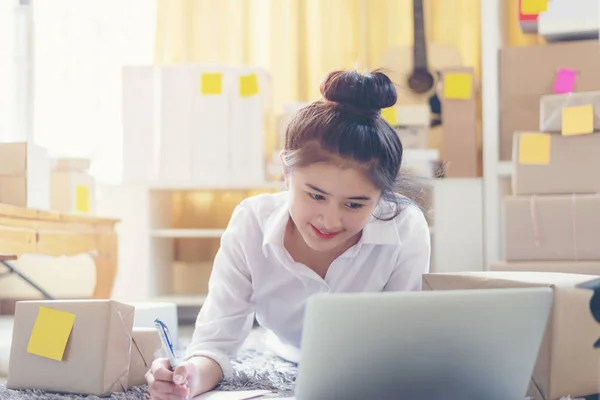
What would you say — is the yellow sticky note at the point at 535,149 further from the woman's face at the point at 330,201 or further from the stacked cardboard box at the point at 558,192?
the woman's face at the point at 330,201

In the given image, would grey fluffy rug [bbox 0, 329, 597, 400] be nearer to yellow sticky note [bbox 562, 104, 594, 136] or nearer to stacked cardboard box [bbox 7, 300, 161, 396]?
stacked cardboard box [bbox 7, 300, 161, 396]

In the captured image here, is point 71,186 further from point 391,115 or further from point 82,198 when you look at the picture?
point 391,115

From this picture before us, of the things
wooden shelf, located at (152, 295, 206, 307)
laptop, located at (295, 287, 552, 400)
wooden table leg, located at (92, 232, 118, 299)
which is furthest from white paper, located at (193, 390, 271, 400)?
wooden shelf, located at (152, 295, 206, 307)

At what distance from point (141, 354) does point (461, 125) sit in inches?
62.9

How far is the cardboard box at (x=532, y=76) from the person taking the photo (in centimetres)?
243

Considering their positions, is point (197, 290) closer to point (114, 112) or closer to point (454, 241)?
point (114, 112)

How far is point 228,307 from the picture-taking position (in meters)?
1.39

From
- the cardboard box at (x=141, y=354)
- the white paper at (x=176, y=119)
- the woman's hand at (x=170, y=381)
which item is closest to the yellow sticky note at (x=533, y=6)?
the white paper at (x=176, y=119)

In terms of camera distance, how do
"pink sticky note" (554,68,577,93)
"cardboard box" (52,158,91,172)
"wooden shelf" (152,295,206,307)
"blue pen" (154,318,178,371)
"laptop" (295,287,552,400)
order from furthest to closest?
1. "wooden shelf" (152,295,206,307)
2. "cardboard box" (52,158,91,172)
3. "pink sticky note" (554,68,577,93)
4. "blue pen" (154,318,178,371)
5. "laptop" (295,287,552,400)

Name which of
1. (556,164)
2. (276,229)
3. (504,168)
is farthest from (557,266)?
(276,229)

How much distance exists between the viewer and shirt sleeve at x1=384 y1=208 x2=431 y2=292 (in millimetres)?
1417

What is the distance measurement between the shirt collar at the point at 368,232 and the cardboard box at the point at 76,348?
28 cm

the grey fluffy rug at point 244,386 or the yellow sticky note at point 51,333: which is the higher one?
the yellow sticky note at point 51,333

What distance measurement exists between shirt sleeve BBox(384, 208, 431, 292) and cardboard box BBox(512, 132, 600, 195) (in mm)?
662
